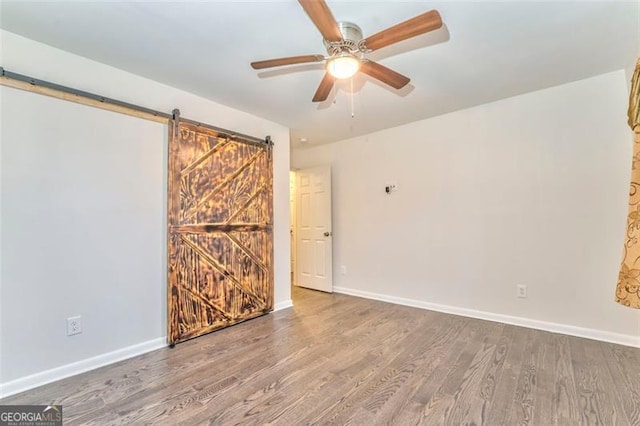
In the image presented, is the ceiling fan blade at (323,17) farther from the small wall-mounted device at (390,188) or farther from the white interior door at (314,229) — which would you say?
the white interior door at (314,229)

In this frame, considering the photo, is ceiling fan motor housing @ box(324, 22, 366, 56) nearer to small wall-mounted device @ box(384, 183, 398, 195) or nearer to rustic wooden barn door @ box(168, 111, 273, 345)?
rustic wooden barn door @ box(168, 111, 273, 345)

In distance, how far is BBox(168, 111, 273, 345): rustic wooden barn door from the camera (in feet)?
9.13

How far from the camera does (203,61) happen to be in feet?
7.84

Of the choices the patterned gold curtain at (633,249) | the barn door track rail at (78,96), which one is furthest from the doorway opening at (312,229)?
the patterned gold curtain at (633,249)

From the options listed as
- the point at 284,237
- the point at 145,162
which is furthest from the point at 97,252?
the point at 284,237

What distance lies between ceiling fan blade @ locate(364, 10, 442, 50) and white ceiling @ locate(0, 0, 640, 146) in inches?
12.8

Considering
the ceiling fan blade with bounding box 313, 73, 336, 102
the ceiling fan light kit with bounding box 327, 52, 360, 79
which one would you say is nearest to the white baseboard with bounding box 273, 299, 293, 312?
the ceiling fan blade with bounding box 313, 73, 336, 102

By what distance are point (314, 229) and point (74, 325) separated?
3.24m

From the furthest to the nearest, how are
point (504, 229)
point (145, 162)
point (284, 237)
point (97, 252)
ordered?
1. point (284, 237)
2. point (504, 229)
3. point (145, 162)
4. point (97, 252)

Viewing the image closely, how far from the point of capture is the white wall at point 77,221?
199cm

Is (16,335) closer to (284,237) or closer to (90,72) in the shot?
(90,72)

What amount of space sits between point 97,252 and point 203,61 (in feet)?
5.81

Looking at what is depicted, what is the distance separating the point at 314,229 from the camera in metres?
4.87

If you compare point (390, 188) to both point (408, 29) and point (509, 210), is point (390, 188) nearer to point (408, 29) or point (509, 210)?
point (509, 210)
